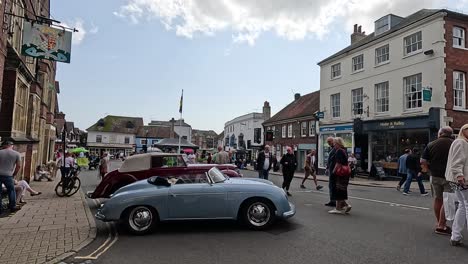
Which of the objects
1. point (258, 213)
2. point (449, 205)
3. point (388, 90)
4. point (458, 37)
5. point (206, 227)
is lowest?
point (206, 227)

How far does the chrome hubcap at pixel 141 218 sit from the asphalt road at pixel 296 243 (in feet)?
0.73

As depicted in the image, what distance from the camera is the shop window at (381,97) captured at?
23.3 metres

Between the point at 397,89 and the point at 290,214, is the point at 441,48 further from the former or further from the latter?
the point at 290,214

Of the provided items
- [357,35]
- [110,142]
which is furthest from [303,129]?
[110,142]

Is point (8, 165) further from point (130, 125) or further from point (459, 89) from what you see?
point (130, 125)

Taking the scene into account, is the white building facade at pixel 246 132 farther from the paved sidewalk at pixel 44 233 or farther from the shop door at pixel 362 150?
the paved sidewalk at pixel 44 233

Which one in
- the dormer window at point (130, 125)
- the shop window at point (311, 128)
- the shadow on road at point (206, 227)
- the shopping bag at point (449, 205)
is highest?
the dormer window at point (130, 125)

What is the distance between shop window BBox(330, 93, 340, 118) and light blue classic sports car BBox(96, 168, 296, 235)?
22.6 metres

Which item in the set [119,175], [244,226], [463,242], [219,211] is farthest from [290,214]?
[119,175]

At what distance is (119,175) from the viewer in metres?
9.80

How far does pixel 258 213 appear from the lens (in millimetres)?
6641

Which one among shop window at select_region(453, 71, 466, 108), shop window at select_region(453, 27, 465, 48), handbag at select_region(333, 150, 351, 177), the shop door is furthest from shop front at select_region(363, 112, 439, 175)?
handbag at select_region(333, 150, 351, 177)

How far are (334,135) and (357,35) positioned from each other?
897 cm

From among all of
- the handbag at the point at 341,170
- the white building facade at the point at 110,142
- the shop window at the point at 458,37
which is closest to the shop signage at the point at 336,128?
the shop window at the point at 458,37
